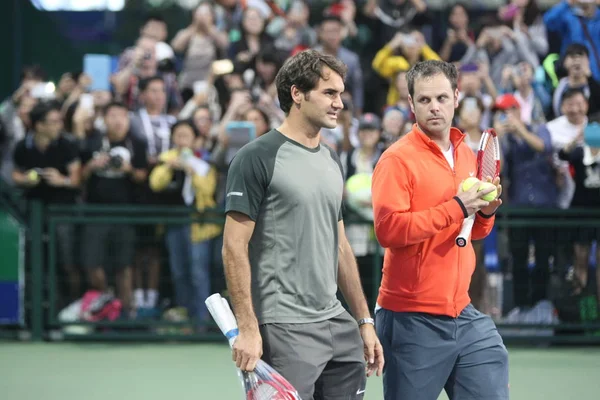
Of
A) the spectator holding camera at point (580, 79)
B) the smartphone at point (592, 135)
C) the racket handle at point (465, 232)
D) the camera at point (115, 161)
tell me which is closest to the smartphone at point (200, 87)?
the camera at point (115, 161)

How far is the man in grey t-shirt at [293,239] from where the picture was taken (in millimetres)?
4332

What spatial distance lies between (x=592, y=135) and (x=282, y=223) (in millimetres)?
5993

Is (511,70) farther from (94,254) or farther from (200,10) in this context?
(94,254)

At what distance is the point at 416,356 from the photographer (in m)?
4.84

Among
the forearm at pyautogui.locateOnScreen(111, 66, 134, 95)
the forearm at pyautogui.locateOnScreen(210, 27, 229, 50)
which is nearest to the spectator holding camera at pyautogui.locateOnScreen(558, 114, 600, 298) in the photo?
the forearm at pyautogui.locateOnScreen(210, 27, 229, 50)

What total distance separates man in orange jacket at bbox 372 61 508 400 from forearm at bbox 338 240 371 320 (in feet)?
0.58

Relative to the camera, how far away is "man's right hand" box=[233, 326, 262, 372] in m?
4.25

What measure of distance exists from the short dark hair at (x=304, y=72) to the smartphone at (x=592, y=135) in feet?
18.7

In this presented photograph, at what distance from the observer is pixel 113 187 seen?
10.5 m

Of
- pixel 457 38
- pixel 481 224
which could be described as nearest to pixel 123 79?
pixel 457 38

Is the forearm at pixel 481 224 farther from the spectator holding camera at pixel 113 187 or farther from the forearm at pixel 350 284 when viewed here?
the spectator holding camera at pixel 113 187

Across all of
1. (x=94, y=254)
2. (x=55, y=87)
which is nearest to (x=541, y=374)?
(x=94, y=254)

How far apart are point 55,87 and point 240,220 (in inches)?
370

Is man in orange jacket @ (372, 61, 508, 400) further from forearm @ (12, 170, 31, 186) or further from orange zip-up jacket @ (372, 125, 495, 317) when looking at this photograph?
forearm @ (12, 170, 31, 186)
